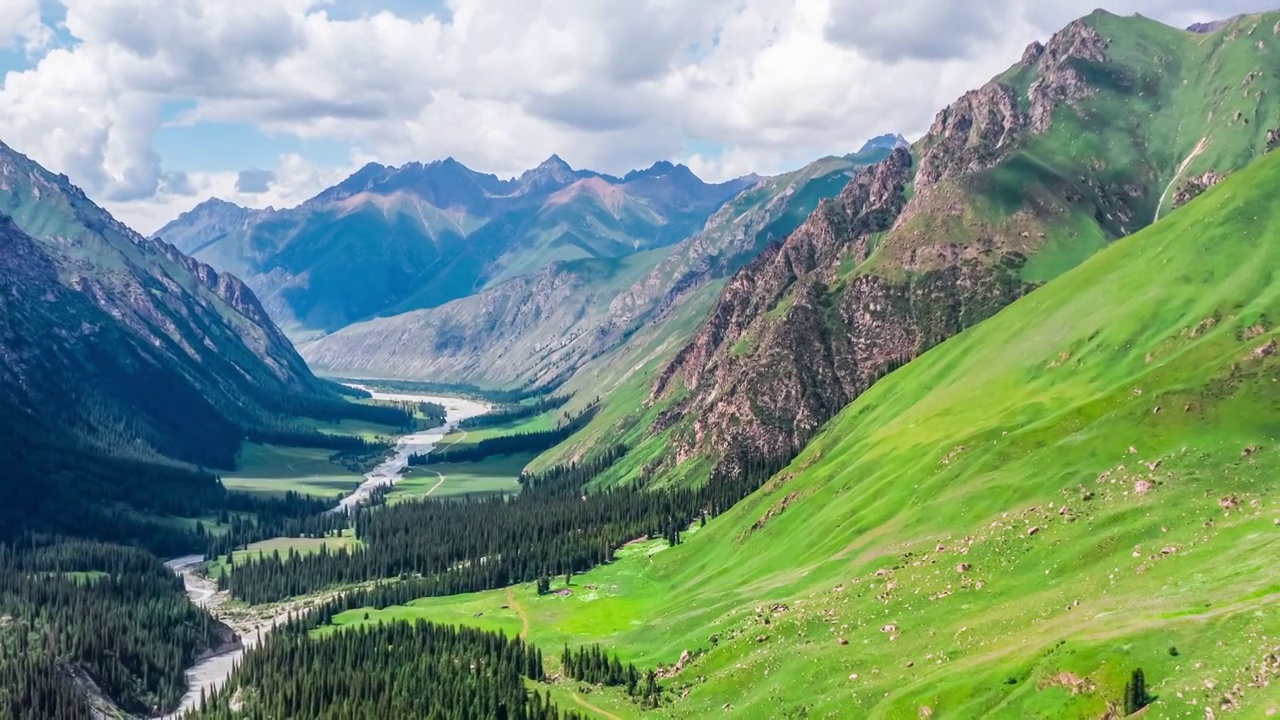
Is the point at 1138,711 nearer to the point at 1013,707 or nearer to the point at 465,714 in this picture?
the point at 1013,707

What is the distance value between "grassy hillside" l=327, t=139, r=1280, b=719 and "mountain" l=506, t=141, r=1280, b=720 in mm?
319

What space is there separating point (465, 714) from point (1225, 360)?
115 metres

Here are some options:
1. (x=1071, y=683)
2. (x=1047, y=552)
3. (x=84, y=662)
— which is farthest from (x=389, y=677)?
(x=1071, y=683)

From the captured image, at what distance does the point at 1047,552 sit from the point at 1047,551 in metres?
0.28

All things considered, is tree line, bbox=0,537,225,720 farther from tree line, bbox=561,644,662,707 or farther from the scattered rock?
the scattered rock

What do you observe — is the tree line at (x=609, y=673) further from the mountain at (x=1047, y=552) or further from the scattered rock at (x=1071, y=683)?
the scattered rock at (x=1071, y=683)

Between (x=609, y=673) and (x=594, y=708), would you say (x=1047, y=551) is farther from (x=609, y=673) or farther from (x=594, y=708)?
(x=609, y=673)

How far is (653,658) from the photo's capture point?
14525 cm

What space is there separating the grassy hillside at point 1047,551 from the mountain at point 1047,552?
319 mm

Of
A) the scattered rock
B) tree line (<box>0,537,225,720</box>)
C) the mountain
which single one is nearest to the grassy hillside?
the scattered rock

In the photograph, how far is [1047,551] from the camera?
113 meters

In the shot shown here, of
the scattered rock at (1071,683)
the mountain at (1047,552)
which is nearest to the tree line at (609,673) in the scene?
the mountain at (1047,552)

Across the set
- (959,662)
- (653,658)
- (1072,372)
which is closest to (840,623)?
(959,662)

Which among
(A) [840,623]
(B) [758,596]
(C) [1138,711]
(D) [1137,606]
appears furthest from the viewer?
(B) [758,596]
